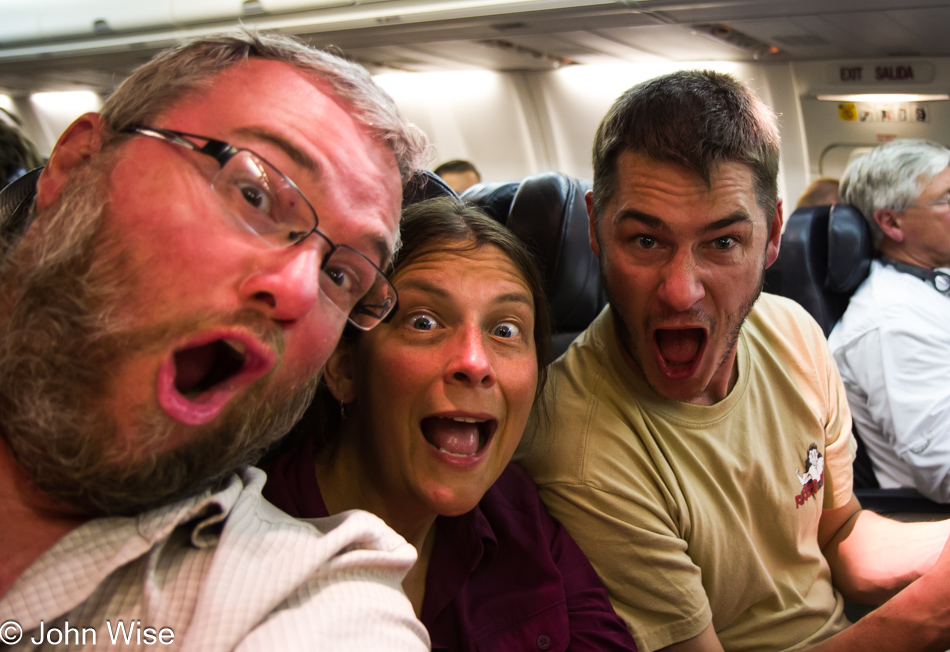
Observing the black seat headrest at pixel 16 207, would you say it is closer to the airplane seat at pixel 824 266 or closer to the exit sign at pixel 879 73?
the airplane seat at pixel 824 266

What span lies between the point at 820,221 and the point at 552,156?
5392mm

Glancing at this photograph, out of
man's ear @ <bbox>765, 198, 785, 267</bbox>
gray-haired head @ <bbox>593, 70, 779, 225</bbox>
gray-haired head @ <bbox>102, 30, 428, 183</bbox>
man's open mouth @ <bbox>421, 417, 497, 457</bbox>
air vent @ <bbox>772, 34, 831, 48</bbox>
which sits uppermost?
gray-haired head @ <bbox>102, 30, 428, 183</bbox>

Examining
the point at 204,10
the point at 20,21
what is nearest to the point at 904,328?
the point at 204,10

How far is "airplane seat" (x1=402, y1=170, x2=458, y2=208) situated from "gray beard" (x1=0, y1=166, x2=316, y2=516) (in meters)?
0.79

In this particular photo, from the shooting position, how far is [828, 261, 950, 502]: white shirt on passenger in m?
2.91

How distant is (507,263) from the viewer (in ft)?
5.41

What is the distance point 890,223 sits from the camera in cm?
385

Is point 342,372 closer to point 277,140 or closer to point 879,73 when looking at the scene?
point 277,140

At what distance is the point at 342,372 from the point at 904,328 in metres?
2.63

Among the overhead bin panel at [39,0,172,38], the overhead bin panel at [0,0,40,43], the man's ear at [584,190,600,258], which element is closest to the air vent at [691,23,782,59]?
the man's ear at [584,190,600,258]

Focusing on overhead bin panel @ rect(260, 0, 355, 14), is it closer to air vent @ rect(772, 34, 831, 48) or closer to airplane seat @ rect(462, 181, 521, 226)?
air vent @ rect(772, 34, 831, 48)

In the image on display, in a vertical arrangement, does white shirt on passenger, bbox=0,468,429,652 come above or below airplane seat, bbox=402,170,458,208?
below

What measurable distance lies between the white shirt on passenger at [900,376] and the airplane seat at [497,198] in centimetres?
192

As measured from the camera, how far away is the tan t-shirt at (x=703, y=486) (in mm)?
1673
